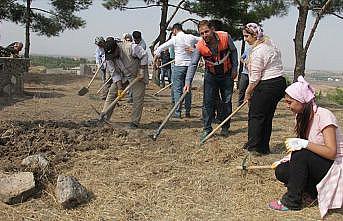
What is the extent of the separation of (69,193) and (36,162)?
2.56ft

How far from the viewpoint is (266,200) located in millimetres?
4125

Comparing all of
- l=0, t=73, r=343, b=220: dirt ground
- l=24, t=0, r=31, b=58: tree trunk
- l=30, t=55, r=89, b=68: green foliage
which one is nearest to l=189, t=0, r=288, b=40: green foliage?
l=24, t=0, r=31, b=58: tree trunk

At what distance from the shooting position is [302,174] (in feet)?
12.4

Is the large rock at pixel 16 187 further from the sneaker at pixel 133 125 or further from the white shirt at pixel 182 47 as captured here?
the white shirt at pixel 182 47

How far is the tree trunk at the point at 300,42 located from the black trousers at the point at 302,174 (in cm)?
926

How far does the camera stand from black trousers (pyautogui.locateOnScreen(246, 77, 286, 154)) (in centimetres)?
510

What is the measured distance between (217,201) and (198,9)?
13084 mm

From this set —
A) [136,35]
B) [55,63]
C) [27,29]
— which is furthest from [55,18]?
[55,63]

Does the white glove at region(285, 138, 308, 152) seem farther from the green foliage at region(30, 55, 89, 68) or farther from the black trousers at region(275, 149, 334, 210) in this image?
the green foliage at region(30, 55, 89, 68)

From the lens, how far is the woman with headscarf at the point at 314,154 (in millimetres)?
3678

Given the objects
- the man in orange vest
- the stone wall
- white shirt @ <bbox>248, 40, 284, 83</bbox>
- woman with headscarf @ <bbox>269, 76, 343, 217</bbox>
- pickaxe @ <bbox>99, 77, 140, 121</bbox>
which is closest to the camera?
woman with headscarf @ <bbox>269, 76, 343, 217</bbox>

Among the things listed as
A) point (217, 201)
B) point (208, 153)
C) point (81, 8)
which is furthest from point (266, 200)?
point (81, 8)

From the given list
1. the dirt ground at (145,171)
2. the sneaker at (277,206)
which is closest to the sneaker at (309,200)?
the dirt ground at (145,171)

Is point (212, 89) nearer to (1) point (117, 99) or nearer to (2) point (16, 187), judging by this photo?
(1) point (117, 99)
